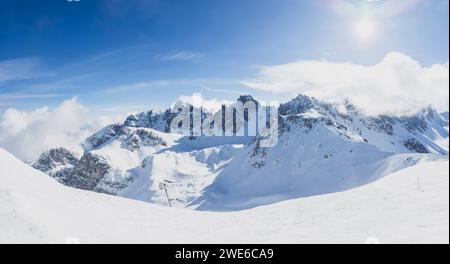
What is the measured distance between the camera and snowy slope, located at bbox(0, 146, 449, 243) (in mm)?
11844

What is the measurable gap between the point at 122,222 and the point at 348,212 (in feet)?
30.0

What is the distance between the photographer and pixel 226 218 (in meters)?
18.7

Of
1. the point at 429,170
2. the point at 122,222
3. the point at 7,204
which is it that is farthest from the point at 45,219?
the point at 429,170

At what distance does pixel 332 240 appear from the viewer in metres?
12.0

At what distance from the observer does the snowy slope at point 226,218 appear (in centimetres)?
1184

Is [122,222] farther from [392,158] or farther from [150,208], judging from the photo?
[392,158]
